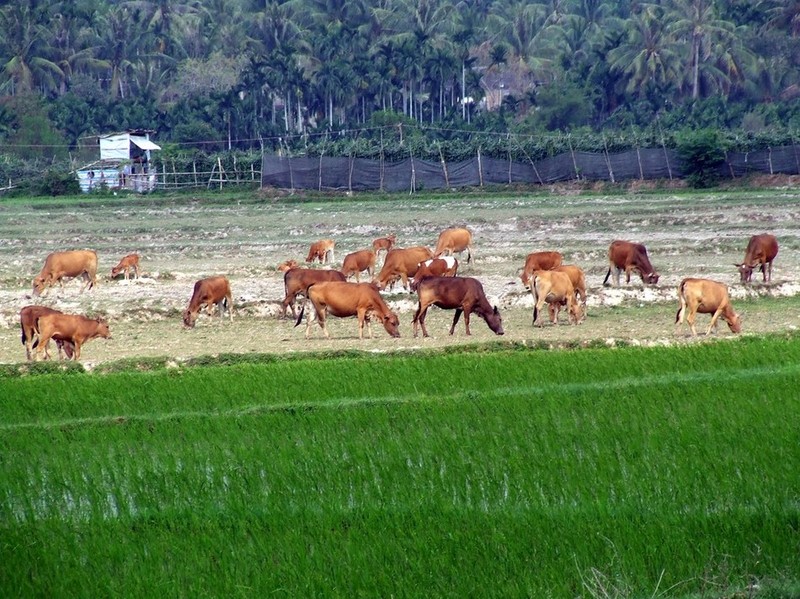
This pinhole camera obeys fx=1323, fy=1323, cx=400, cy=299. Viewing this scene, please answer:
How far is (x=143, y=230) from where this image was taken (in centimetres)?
3509

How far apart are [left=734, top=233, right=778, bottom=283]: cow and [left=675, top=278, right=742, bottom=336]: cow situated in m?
4.49

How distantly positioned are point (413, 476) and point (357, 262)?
512 inches

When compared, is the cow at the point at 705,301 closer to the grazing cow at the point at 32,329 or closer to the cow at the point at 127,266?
the grazing cow at the point at 32,329

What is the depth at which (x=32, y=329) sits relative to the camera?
17.0 meters

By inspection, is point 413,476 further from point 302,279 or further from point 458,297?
point 302,279

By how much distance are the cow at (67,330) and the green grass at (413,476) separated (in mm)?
1469

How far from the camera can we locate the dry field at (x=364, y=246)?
716 inches

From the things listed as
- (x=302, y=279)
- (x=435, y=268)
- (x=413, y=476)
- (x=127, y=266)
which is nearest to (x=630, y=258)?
(x=435, y=268)

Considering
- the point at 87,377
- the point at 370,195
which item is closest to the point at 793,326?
the point at 87,377

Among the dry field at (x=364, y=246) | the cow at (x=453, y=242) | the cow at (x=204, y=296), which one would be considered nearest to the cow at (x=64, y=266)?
the dry field at (x=364, y=246)

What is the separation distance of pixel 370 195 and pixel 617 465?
1283 inches

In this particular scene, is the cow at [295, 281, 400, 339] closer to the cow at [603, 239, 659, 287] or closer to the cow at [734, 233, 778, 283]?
the cow at [603, 239, 659, 287]

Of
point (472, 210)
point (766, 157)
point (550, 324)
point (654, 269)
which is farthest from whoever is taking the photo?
point (766, 157)

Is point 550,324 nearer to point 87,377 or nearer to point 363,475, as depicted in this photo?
point 87,377
